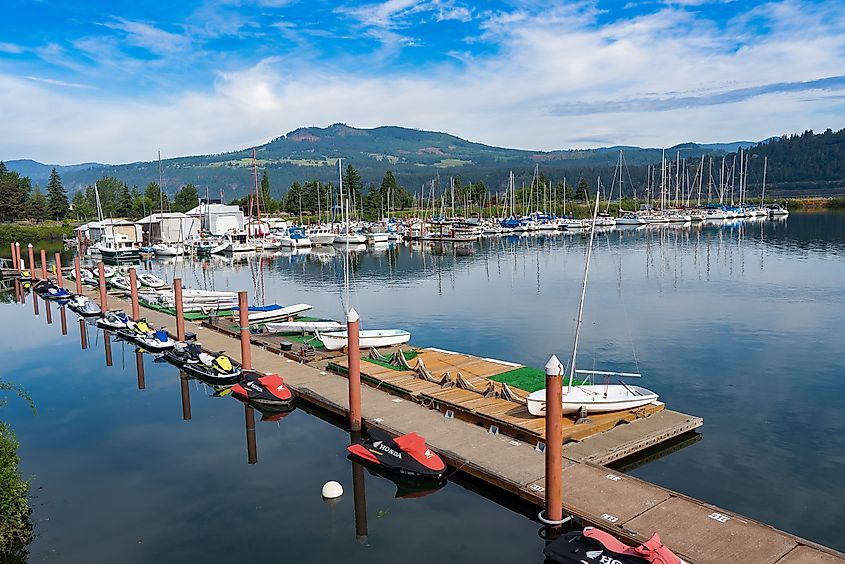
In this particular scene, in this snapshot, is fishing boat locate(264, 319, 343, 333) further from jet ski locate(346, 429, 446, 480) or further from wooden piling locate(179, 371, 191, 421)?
jet ski locate(346, 429, 446, 480)

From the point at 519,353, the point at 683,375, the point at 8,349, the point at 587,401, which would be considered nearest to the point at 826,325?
the point at 683,375

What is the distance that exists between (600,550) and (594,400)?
7.60 metres

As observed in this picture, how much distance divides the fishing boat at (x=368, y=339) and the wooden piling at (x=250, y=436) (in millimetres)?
5482

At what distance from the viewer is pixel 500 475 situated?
15.6 metres

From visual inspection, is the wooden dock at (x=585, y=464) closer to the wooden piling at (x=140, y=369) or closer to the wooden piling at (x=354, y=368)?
the wooden piling at (x=354, y=368)

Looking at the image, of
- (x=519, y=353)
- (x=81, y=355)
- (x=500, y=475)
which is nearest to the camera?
(x=500, y=475)

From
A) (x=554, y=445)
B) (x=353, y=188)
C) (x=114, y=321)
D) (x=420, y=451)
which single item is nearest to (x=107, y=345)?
(x=114, y=321)

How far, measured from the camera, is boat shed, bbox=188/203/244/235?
375ft

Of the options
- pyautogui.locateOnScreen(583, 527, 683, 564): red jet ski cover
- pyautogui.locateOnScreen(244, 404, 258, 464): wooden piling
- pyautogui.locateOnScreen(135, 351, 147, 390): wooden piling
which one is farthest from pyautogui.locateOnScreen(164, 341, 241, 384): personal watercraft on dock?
pyautogui.locateOnScreen(583, 527, 683, 564): red jet ski cover

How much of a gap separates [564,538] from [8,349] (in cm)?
3265

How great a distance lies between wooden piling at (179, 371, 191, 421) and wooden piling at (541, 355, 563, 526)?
13.9 metres

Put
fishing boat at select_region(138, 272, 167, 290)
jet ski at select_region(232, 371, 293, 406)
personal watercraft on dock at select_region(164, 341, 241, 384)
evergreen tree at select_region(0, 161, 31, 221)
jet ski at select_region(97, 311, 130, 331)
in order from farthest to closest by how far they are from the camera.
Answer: evergreen tree at select_region(0, 161, 31, 221) < fishing boat at select_region(138, 272, 167, 290) < jet ski at select_region(97, 311, 130, 331) < personal watercraft on dock at select_region(164, 341, 241, 384) < jet ski at select_region(232, 371, 293, 406)

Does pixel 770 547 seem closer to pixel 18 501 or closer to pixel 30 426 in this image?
pixel 18 501

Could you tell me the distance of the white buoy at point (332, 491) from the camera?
54.3 ft
